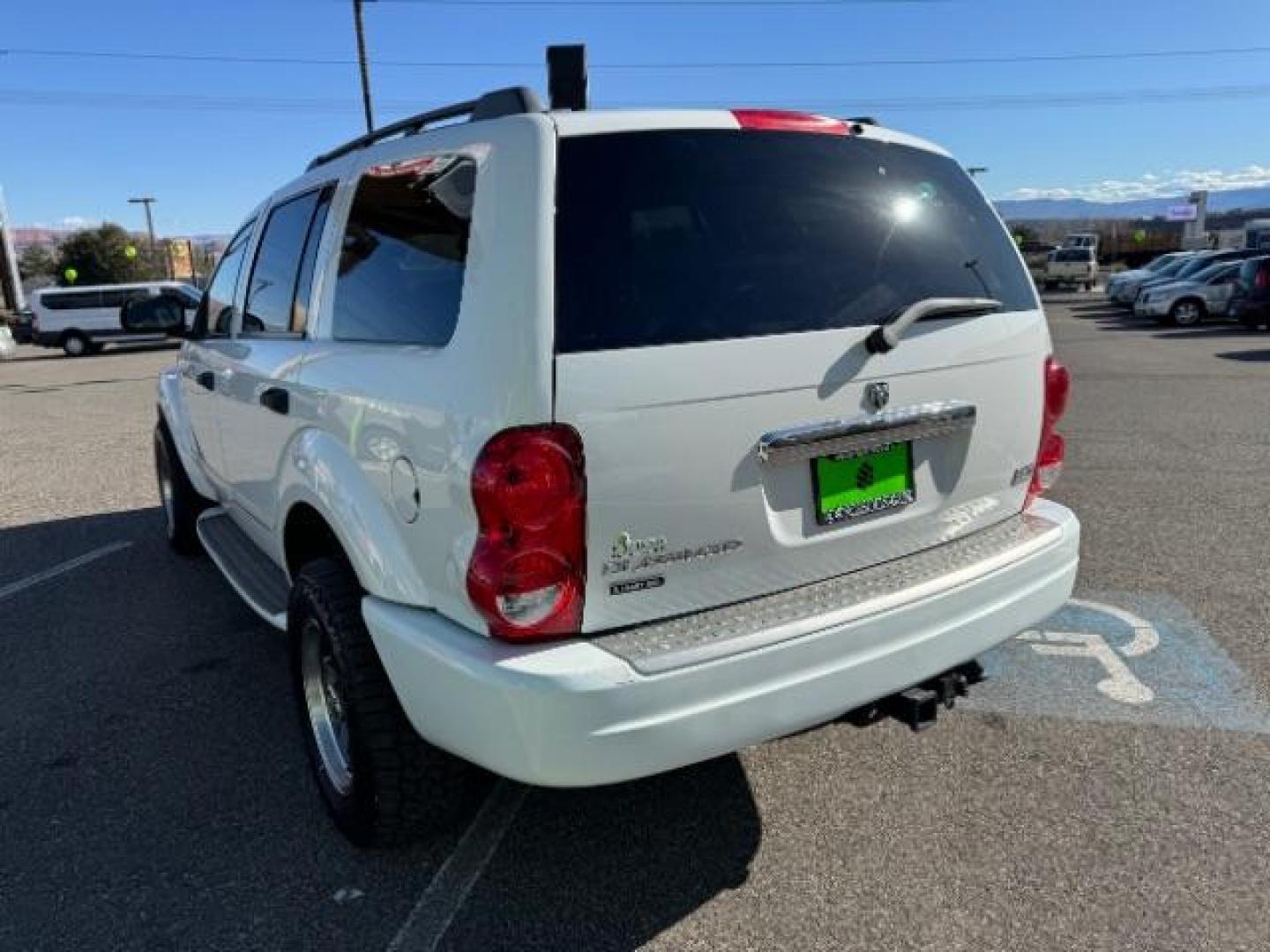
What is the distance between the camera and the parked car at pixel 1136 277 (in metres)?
27.1

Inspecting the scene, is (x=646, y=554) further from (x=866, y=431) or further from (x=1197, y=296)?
(x=1197, y=296)

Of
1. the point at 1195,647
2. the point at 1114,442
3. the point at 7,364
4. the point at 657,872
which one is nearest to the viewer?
the point at 657,872

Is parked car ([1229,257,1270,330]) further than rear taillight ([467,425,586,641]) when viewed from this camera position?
Yes

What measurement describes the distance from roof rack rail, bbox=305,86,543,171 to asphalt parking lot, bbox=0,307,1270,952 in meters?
2.04

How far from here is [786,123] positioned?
2557 mm

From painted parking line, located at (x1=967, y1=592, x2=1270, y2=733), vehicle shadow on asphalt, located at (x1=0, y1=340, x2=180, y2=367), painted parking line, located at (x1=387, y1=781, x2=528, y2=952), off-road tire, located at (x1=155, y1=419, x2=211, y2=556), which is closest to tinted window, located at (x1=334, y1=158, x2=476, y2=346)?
painted parking line, located at (x1=387, y1=781, x2=528, y2=952)

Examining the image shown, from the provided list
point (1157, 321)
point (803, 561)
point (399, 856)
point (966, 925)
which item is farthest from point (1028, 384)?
point (1157, 321)

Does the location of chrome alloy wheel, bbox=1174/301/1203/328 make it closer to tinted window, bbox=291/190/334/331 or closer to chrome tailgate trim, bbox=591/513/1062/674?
chrome tailgate trim, bbox=591/513/1062/674

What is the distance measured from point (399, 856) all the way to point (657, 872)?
29.4 inches

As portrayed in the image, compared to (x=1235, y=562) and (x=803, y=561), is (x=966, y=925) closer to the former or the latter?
(x=803, y=561)

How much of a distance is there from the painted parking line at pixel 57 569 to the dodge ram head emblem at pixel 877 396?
5008 millimetres

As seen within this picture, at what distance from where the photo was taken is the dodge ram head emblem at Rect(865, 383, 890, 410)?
2.38 meters

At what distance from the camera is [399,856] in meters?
2.72

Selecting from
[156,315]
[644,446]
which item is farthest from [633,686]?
[156,315]
